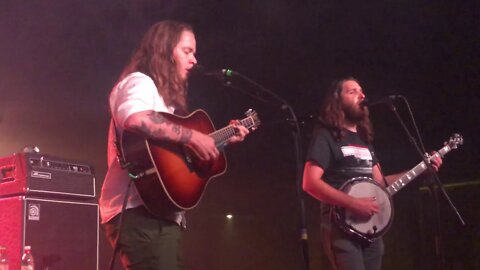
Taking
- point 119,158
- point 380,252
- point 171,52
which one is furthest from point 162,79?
point 380,252

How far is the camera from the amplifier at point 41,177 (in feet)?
11.6

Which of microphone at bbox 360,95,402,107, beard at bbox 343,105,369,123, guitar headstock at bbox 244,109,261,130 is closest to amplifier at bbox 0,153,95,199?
guitar headstock at bbox 244,109,261,130

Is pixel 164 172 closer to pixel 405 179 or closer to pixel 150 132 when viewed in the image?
pixel 150 132

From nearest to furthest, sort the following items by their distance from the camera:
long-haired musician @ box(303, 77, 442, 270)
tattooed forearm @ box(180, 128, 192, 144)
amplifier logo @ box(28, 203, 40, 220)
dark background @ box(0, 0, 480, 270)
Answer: tattooed forearm @ box(180, 128, 192, 144) < long-haired musician @ box(303, 77, 442, 270) < amplifier logo @ box(28, 203, 40, 220) < dark background @ box(0, 0, 480, 270)

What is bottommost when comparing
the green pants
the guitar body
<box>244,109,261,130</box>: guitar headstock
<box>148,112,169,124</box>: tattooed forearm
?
the green pants

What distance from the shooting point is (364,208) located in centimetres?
300

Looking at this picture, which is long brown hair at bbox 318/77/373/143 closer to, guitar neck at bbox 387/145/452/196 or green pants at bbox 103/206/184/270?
guitar neck at bbox 387/145/452/196

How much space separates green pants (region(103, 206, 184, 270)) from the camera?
193 cm

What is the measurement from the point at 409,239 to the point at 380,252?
3.63m

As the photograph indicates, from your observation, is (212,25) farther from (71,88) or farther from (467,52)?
(467,52)

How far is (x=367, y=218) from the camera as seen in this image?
3.03 meters

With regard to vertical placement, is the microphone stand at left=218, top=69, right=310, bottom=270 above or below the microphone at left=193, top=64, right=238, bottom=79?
below

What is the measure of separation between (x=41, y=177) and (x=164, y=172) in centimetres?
189

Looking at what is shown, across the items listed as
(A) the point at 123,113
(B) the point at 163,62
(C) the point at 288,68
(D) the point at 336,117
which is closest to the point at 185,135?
(A) the point at 123,113
